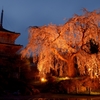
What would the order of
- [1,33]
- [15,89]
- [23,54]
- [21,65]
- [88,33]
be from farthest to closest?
[1,33] → [21,65] → [23,54] → [88,33] → [15,89]

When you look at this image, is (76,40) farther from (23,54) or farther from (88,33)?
(23,54)

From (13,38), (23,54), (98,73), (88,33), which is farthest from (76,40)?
(13,38)

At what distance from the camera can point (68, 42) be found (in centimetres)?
2333

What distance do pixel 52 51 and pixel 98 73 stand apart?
5927mm

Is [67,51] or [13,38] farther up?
[13,38]

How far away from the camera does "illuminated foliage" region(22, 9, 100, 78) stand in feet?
72.2

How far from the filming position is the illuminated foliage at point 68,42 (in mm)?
22000

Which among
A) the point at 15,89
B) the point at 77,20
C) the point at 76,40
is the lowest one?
the point at 15,89

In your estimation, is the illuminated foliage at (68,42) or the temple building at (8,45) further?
the temple building at (8,45)

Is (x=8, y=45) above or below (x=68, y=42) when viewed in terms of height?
above

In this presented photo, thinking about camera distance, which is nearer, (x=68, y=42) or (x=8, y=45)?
(x=68, y=42)

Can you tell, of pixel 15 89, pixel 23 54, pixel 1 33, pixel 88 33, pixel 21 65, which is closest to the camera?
pixel 15 89

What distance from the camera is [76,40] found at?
912 inches

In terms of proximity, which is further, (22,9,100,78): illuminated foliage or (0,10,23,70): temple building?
(0,10,23,70): temple building
